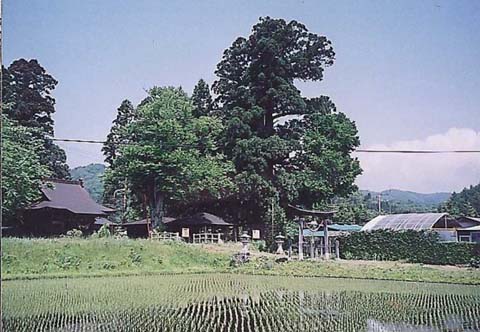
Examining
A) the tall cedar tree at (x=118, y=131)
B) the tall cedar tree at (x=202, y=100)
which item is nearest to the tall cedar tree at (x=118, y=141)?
the tall cedar tree at (x=118, y=131)

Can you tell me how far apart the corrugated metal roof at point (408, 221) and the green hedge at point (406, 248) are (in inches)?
6.1

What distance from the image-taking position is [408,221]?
8.76 metres

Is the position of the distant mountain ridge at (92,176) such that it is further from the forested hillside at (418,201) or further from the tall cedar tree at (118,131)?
the forested hillside at (418,201)

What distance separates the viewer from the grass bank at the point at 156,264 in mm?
7121

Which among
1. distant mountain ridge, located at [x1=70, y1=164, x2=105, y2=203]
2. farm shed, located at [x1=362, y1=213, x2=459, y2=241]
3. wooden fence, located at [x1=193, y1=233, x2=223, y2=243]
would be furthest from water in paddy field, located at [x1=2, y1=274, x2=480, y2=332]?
distant mountain ridge, located at [x1=70, y1=164, x2=105, y2=203]

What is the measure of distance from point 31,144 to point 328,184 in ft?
16.6

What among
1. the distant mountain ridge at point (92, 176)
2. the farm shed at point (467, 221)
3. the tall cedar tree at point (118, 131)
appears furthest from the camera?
the distant mountain ridge at point (92, 176)

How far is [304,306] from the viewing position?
16.0 ft

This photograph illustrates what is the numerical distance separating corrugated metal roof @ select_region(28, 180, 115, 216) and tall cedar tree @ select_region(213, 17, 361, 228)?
2.65 m

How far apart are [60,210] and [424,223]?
17.7 feet

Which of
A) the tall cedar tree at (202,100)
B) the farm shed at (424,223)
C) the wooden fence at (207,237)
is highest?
the tall cedar tree at (202,100)

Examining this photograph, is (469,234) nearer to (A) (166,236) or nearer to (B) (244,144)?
(B) (244,144)

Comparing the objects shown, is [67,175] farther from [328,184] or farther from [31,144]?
[328,184]

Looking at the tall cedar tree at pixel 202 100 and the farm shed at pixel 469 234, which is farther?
the tall cedar tree at pixel 202 100
